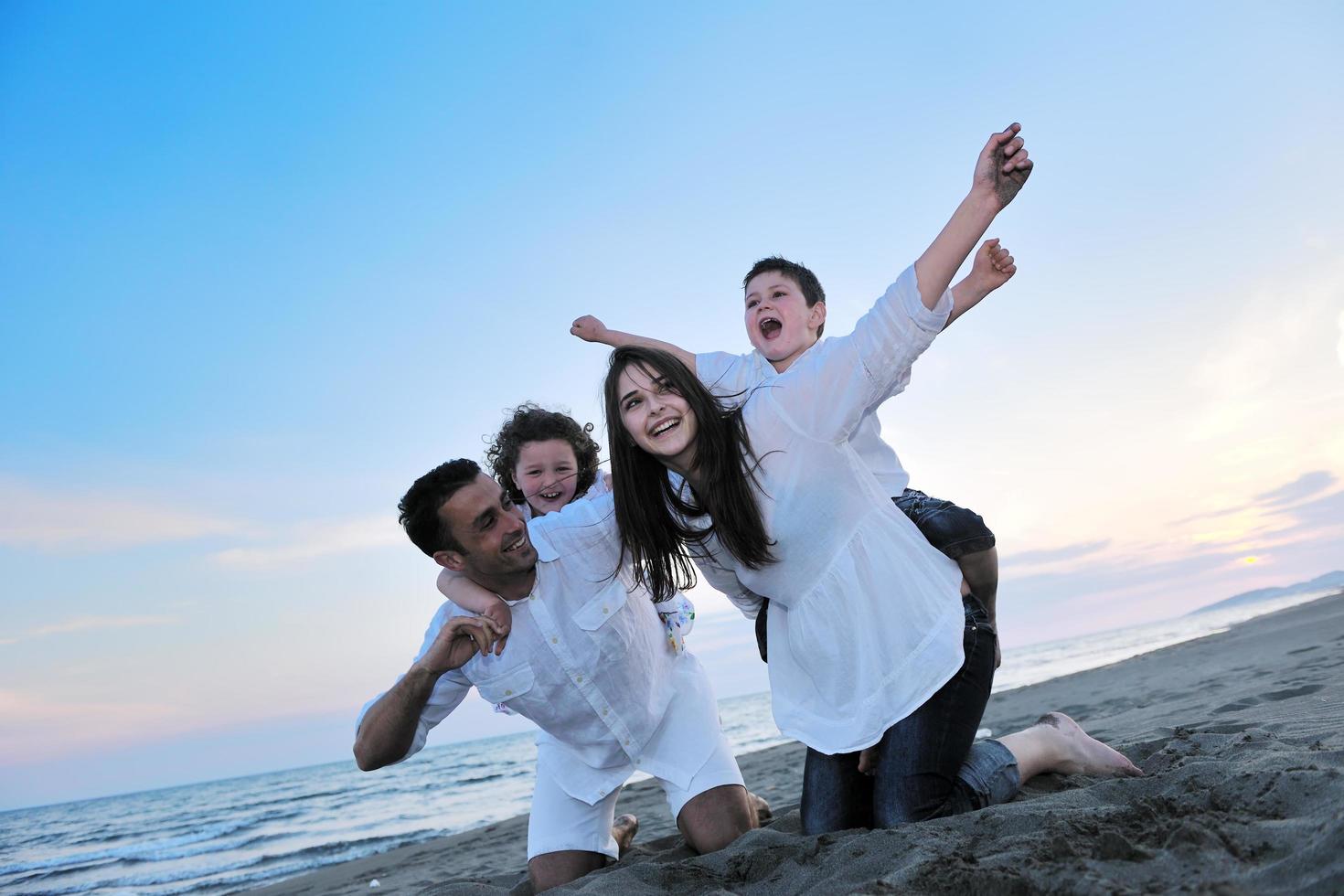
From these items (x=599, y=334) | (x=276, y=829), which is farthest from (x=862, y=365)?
(x=276, y=829)

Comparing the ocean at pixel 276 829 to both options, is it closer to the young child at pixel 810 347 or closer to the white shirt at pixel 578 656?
the young child at pixel 810 347

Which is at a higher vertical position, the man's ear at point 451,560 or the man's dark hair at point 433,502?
the man's dark hair at point 433,502

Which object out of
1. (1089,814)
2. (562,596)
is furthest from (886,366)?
(562,596)

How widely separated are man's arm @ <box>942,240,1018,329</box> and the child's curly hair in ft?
7.77

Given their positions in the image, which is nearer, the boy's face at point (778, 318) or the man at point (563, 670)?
the man at point (563, 670)

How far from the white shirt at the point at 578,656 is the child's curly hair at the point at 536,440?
0.92 m

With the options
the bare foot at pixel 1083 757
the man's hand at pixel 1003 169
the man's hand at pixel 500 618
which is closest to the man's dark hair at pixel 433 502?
the man's hand at pixel 500 618

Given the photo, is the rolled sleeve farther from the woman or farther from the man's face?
the man's face

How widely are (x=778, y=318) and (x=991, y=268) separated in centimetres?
188

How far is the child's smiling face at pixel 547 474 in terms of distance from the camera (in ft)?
14.6

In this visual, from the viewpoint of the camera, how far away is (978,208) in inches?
95.7

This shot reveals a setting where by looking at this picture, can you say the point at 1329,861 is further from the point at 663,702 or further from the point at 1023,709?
the point at 1023,709

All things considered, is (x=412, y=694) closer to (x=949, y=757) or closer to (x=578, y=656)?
(x=578, y=656)

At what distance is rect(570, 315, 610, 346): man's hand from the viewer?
397cm
